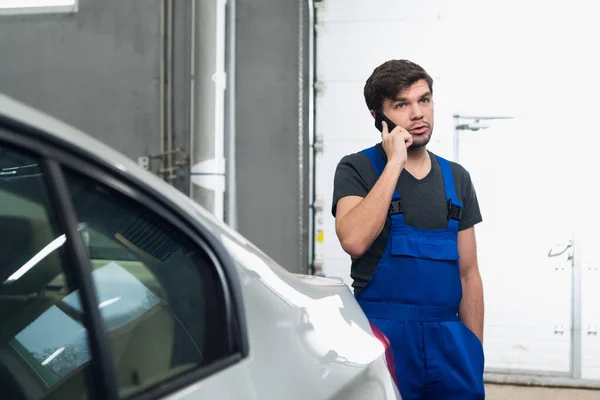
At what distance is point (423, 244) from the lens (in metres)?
1.99

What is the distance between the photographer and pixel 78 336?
881 mm

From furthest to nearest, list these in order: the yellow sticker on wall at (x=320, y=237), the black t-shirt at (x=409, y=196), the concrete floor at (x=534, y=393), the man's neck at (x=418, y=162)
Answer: the yellow sticker on wall at (x=320, y=237) < the concrete floor at (x=534, y=393) < the man's neck at (x=418, y=162) < the black t-shirt at (x=409, y=196)

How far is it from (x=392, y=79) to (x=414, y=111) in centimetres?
13

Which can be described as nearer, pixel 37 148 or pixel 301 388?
pixel 37 148

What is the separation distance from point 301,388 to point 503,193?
431 cm

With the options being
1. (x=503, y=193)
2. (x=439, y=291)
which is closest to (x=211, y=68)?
(x=503, y=193)

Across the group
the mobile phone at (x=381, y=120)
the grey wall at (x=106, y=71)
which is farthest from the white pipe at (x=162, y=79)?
the mobile phone at (x=381, y=120)

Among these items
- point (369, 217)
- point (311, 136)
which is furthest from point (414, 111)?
point (311, 136)

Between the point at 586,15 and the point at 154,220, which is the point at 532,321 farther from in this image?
the point at 154,220

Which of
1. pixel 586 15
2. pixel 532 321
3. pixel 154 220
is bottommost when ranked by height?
pixel 532 321

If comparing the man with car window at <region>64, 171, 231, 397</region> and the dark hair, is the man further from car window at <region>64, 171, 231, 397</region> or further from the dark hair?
car window at <region>64, 171, 231, 397</region>

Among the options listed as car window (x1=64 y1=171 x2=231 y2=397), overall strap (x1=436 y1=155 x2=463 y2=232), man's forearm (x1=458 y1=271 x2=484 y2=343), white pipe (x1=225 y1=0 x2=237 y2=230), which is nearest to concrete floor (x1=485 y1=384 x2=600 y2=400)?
white pipe (x1=225 y1=0 x2=237 y2=230)

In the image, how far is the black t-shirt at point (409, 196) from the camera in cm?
205

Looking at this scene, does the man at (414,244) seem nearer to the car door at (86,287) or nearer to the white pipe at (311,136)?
the car door at (86,287)
